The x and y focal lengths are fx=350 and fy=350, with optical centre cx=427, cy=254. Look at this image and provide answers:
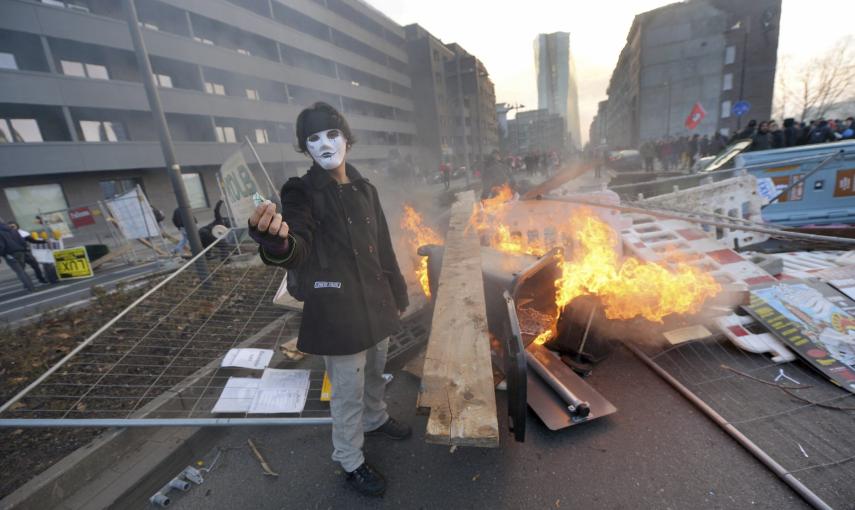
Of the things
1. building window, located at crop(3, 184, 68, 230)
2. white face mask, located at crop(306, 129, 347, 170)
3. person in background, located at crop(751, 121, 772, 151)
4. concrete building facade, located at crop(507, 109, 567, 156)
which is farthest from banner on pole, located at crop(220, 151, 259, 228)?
concrete building facade, located at crop(507, 109, 567, 156)

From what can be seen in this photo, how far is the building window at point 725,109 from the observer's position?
115 ft

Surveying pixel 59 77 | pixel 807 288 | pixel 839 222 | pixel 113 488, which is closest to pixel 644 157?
pixel 839 222

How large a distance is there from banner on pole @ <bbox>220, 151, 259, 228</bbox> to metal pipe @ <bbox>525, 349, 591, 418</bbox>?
3979mm

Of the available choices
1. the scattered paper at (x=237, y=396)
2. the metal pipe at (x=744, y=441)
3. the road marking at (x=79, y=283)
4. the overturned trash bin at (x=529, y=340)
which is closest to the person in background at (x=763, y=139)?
the metal pipe at (x=744, y=441)

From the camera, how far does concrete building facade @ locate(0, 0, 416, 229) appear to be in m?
14.8

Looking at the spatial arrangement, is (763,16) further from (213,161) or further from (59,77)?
(59,77)

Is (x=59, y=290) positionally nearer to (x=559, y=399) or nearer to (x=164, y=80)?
(x=559, y=399)

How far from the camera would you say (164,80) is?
20.0 metres

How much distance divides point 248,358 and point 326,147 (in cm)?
215

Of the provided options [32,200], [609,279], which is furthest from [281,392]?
[32,200]

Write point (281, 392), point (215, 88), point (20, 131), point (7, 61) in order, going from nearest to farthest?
point (281, 392) < point (7, 61) < point (20, 131) < point (215, 88)

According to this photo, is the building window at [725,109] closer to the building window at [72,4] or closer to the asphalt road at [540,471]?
the asphalt road at [540,471]

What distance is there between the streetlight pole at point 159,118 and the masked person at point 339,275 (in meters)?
3.83

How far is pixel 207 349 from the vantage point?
3.54 meters
